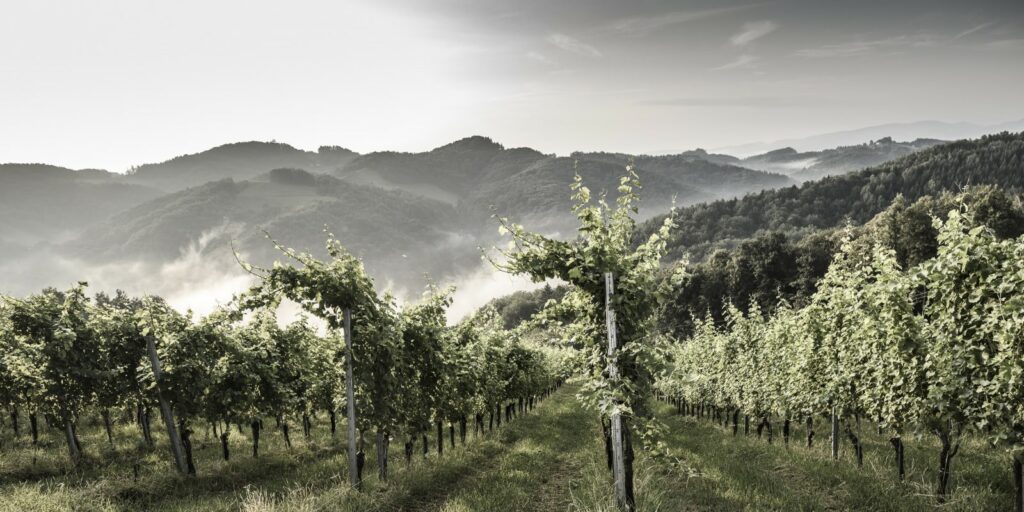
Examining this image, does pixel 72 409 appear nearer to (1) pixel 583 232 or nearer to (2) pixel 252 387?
(2) pixel 252 387

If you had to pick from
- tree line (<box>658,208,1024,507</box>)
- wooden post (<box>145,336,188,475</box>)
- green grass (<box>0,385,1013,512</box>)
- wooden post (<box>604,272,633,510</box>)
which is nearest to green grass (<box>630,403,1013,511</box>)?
green grass (<box>0,385,1013,512</box>)

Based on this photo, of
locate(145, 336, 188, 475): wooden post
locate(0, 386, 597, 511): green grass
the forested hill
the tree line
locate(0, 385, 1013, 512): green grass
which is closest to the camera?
the tree line

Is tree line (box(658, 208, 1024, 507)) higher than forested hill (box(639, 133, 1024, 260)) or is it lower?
lower

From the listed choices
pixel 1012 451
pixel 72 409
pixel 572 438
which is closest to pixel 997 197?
pixel 572 438

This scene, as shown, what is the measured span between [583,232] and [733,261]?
3851 inches

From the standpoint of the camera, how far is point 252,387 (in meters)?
17.0

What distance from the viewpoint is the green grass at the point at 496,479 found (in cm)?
1105

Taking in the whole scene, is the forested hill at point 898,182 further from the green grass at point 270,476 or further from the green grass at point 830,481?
the green grass at point 270,476

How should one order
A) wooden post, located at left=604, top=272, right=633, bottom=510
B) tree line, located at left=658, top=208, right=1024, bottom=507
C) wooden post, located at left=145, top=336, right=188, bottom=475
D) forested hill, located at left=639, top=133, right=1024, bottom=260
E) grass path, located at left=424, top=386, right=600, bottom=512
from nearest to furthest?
tree line, located at left=658, top=208, right=1024, bottom=507
wooden post, located at left=604, top=272, right=633, bottom=510
grass path, located at left=424, top=386, right=600, bottom=512
wooden post, located at left=145, top=336, right=188, bottom=475
forested hill, located at left=639, top=133, right=1024, bottom=260

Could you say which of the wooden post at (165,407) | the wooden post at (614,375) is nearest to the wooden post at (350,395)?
the wooden post at (614,375)

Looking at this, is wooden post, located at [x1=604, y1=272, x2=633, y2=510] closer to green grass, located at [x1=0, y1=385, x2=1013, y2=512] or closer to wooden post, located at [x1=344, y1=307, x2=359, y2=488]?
green grass, located at [x1=0, y1=385, x2=1013, y2=512]

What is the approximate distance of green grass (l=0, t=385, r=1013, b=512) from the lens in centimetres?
1105

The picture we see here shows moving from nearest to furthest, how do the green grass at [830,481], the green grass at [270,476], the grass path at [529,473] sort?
1. the green grass at [830,481]
2. the green grass at [270,476]
3. the grass path at [529,473]

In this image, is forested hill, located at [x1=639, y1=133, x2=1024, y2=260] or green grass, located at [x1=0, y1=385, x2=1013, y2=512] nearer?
green grass, located at [x1=0, y1=385, x2=1013, y2=512]
